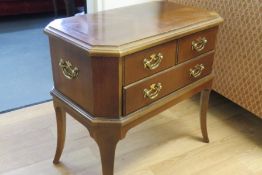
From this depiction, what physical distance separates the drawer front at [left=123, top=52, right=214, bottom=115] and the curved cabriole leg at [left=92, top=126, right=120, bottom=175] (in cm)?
9

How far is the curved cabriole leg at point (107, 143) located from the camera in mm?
1061

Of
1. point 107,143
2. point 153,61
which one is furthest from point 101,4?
point 107,143

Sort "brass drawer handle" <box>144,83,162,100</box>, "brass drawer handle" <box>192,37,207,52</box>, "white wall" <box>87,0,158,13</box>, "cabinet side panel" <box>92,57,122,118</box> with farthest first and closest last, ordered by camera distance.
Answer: "white wall" <box>87,0,158,13</box> → "brass drawer handle" <box>192,37,207,52</box> → "brass drawer handle" <box>144,83,162,100</box> → "cabinet side panel" <box>92,57,122,118</box>

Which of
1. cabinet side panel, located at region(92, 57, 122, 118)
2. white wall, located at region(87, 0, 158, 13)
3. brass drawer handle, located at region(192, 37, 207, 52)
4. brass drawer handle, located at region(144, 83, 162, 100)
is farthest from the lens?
white wall, located at region(87, 0, 158, 13)

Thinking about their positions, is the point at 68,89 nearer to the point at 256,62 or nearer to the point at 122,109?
the point at 122,109

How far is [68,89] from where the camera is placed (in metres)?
1.13

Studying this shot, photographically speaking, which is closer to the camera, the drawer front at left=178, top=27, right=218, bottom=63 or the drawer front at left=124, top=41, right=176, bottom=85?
the drawer front at left=124, top=41, right=176, bottom=85

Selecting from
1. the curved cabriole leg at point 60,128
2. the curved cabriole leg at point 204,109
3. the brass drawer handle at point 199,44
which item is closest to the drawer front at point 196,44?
the brass drawer handle at point 199,44

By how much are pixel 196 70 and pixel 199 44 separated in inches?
4.4

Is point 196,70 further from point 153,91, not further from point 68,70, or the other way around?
point 68,70

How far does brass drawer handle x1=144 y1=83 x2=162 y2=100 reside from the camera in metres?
1.10

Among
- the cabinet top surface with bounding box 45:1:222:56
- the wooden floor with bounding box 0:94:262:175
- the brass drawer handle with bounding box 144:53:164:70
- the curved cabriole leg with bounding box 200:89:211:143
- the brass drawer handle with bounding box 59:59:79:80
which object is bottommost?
the wooden floor with bounding box 0:94:262:175

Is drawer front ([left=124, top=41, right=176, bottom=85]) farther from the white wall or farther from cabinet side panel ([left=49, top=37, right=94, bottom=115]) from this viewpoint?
the white wall

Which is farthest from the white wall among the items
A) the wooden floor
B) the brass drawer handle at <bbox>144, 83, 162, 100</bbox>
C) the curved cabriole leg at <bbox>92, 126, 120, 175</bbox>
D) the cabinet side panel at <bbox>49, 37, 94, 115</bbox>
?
the curved cabriole leg at <bbox>92, 126, 120, 175</bbox>
